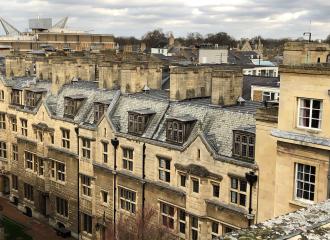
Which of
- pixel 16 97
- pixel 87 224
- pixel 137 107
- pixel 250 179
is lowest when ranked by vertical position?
pixel 87 224

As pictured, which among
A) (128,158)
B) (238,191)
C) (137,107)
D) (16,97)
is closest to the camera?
(238,191)

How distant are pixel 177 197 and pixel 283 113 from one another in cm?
1147

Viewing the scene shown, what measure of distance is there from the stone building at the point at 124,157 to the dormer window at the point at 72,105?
0.31ft

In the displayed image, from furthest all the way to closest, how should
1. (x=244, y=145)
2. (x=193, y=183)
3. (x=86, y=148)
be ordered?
1. (x=86, y=148)
2. (x=193, y=183)
3. (x=244, y=145)

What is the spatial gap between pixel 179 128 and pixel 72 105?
1476 cm

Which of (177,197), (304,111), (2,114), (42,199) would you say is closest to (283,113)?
(304,111)

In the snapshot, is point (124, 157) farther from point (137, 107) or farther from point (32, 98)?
point (32, 98)

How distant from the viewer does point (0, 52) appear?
107500 mm

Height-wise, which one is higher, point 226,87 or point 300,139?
point 226,87

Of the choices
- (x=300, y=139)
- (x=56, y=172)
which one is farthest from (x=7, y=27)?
(x=300, y=139)

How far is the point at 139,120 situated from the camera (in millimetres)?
38219

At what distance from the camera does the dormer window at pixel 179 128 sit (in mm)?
34594

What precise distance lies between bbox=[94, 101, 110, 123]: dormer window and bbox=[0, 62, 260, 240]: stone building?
9 centimetres

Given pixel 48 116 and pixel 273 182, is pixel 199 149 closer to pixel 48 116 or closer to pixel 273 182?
pixel 273 182
